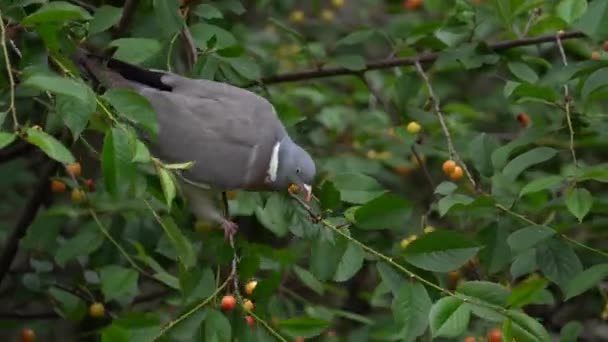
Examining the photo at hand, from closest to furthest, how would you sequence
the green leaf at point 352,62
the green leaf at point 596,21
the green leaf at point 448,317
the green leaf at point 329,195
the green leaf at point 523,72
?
the green leaf at point 448,317 → the green leaf at point 329,195 → the green leaf at point 596,21 → the green leaf at point 523,72 → the green leaf at point 352,62

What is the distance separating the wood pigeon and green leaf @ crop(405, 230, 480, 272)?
1.03 ft

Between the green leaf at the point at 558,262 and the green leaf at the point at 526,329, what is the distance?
1.65 ft

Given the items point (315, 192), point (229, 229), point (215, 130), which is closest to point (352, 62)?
point (315, 192)

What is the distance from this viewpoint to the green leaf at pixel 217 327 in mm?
2225

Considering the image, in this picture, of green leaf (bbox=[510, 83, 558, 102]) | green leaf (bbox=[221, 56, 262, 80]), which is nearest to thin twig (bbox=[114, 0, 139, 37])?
green leaf (bbox=[221, 56, 262, 80])

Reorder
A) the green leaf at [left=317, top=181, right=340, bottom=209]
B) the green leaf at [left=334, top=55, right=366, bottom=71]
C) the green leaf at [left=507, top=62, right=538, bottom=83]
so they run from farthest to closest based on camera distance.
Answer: the green leaf at [left=334, top=55, right=366, bottom=71] < the green leaf at [left=507, top=62, right=538, bottom=83] < the green leaf at [left=317, top=181, right=340, bottom=209]

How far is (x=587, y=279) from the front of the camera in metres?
2.62

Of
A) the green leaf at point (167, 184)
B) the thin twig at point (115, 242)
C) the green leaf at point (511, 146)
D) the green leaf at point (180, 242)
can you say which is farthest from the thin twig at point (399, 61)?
the green leaf at point (167, 184)

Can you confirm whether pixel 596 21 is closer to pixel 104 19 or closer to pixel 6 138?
pixel 104 19

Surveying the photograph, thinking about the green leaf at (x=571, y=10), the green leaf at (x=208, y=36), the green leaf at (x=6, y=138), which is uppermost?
the green leaf at (x=6, y=138)

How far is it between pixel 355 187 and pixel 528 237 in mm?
410

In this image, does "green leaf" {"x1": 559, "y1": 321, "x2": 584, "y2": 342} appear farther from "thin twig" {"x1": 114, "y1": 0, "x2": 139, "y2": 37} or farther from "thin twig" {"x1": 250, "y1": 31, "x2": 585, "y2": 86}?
"thin twig" {"x1": 114, "y1": 0, "x2": 139, "y2": 37}

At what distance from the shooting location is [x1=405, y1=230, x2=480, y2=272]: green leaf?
91.7 inches

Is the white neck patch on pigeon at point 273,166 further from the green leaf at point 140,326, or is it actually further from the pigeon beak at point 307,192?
the green leaf at point 140,326
